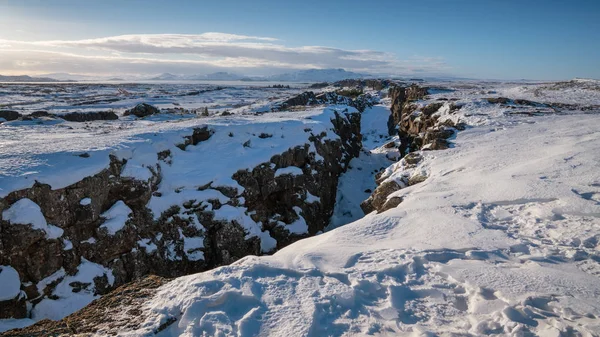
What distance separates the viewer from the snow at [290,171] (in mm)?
19523

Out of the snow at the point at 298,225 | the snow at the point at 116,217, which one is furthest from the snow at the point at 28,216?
the snow at the point at 298,225

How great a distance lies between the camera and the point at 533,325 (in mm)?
4367

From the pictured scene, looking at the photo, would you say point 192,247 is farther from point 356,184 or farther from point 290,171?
point 356,184

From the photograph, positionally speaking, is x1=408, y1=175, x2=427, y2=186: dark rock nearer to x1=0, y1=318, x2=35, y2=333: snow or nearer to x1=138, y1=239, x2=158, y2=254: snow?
x1=138, y1=239, x2=158, y2=254: snow

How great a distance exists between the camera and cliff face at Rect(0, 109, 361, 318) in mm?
11430

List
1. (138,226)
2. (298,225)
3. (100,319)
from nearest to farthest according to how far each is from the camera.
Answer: (100,319) < (138,226) < (298,225)

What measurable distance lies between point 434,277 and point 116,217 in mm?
12823

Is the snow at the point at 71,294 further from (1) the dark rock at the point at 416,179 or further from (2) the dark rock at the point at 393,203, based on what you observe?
(1) the dark rock at the point at 416,179

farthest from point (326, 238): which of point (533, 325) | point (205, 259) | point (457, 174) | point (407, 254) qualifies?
point (205, 259)

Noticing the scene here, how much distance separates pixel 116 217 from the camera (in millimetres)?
13766

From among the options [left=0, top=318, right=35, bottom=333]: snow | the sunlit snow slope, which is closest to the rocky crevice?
the sunlit snow slope

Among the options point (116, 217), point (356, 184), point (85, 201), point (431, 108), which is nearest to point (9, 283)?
point (85, 201)

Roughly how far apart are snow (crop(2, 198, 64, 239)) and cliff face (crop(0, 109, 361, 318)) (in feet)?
0.11

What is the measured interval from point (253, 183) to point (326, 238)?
10.4m
